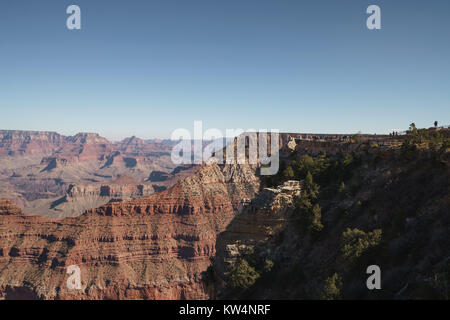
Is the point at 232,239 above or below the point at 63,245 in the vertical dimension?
above

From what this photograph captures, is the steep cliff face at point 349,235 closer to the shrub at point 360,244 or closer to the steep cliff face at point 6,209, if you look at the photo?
the shrub at point 360,244

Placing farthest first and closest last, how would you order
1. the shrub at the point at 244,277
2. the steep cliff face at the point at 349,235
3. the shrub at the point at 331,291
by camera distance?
1. the shrub at the point at 244,277
2. the shrub at the point at 331,291
3. the steep cliff face at the point at 349,235

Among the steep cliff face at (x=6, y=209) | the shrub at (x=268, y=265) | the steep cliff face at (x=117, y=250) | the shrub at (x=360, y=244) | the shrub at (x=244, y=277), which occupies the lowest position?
the steep cliff face at (x=117, y=250)

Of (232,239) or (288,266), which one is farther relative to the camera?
(232,239)

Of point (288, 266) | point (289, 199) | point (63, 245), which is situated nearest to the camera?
point (288, 266)

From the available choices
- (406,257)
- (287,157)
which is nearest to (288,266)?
A: (406,257)

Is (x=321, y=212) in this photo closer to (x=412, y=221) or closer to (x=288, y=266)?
(x=288, y=266)

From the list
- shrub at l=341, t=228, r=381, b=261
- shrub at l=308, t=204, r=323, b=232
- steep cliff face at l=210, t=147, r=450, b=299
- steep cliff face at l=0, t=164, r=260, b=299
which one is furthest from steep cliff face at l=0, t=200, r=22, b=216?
shrub at l=341, t=228, r=381, b=261

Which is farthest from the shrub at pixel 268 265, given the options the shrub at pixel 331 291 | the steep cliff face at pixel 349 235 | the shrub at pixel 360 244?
the shrub at pixel 331 291
